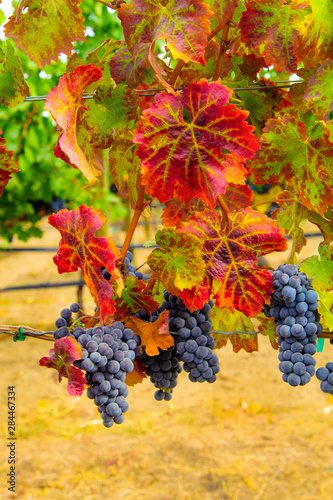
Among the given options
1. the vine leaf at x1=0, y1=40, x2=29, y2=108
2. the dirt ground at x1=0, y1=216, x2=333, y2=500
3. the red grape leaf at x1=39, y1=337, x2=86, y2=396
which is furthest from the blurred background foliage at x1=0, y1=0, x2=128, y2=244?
the red grape leaf at x1=39, y1=337, x2=86, y2=396

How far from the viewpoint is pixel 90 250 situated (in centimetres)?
68

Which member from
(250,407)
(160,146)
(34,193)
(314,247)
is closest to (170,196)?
(160,146)

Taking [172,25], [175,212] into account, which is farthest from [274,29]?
[175,212]

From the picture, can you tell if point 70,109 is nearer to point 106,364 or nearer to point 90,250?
point 90,250

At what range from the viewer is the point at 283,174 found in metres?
0.77

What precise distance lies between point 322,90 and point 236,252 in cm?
27

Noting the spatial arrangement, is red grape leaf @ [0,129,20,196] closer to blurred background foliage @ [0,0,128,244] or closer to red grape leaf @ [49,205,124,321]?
red grape leaf @ [49,205,124,321]

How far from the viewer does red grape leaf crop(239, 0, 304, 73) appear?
0.76 metres

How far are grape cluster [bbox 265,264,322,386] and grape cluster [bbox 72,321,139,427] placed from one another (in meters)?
0.23

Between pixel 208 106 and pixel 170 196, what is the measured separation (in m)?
0.13

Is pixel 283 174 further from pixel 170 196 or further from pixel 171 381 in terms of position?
pixel 171 381

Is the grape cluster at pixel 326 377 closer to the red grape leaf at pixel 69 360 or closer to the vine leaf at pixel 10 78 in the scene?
the red grape leaf at pixel 69 360

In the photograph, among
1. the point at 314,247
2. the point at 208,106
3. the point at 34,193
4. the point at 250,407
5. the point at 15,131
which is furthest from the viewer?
the point at 314,247

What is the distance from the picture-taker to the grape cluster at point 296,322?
2.45 feet
